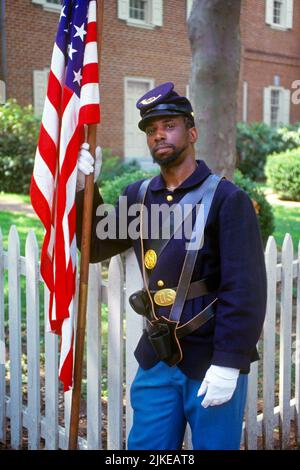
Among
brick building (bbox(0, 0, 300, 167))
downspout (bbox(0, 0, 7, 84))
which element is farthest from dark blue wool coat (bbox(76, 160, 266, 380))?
downspout (bbox(0, 0, 7, 84))

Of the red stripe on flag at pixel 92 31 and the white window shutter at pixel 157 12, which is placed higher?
the white window shutter at pixel 157 12

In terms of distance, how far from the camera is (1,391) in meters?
3.72

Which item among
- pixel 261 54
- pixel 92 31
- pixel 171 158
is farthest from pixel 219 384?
pixel 261 54

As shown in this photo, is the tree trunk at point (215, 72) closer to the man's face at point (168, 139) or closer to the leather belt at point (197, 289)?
the man's face at point (168, 139)

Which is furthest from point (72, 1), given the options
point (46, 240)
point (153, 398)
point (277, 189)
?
point (277, 189)

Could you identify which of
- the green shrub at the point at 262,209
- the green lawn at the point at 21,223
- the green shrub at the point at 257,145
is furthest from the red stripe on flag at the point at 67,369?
the green shrub at the point at 257,145

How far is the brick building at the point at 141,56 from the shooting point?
15086 millimetres

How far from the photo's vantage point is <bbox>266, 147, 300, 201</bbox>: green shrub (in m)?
13.5

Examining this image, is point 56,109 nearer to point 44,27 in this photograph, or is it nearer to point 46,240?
point 46,240

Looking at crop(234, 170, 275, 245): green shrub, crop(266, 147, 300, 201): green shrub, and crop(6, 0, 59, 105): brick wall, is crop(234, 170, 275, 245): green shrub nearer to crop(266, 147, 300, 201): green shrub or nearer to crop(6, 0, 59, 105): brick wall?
crop(266, 147, 300, 201): green shrub

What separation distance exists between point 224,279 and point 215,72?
342cm

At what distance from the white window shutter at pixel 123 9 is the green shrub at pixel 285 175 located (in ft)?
19.9

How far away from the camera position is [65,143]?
2607 mm

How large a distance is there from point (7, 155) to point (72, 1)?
10.7 metres
